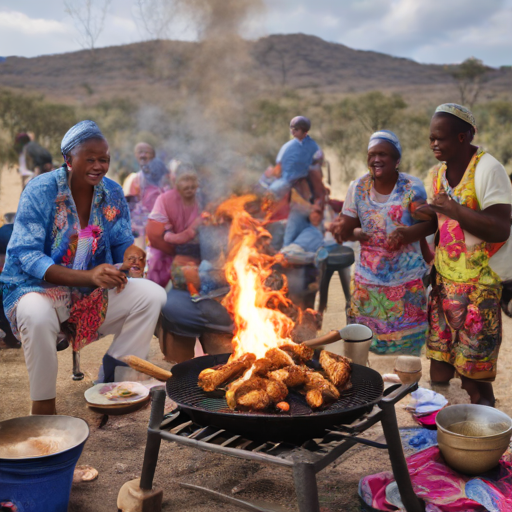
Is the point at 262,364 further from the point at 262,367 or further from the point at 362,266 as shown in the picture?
the point at 362,266

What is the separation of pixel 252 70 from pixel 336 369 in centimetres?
3005

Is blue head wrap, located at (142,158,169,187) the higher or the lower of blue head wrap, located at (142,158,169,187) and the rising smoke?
the lower

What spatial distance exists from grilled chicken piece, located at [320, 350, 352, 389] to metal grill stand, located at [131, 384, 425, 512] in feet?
0.71

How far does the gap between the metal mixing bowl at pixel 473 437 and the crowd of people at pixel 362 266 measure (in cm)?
74

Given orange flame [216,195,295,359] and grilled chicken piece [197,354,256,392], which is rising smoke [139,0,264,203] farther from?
grilled chicken piece [197,354,256,392]

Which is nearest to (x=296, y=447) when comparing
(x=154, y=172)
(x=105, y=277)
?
(x=105, y=277)

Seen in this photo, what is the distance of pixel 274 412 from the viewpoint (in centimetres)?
267

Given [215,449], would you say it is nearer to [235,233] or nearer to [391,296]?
[391,296]

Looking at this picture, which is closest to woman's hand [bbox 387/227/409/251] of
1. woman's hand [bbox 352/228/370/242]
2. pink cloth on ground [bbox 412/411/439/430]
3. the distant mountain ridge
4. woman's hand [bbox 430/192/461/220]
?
woman's hand [bbox 352/228/370/242]

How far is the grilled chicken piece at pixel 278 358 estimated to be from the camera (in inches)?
121

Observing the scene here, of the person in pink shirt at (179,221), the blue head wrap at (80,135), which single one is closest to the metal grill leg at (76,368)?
the person in pink shirt at (179,221)

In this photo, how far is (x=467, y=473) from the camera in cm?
307

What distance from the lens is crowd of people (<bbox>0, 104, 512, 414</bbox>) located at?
12.7 feet

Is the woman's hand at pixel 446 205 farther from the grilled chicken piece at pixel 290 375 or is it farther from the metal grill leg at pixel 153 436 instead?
the metal grill leg at pixel 153 436
